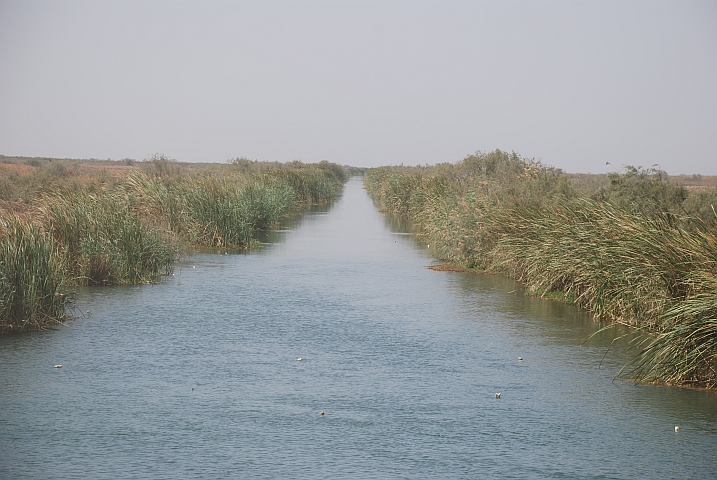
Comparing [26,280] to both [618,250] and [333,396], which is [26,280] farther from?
[618,250]

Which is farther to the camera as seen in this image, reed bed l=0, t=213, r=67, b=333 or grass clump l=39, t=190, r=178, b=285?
grass clump l=39, t=190, r=178, b=285

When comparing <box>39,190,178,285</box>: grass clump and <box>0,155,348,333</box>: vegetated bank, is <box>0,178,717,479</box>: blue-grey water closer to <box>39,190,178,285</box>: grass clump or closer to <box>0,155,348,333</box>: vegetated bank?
<box>0,155,348,333</box>: vegetated bank

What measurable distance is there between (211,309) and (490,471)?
934 cm

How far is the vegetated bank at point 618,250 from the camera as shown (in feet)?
35.1

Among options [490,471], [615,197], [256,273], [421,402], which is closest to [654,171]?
[615,197]

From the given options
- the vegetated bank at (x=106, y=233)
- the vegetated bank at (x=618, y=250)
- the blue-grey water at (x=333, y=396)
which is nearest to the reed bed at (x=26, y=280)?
the vegetated bank at (x=106, y=233)

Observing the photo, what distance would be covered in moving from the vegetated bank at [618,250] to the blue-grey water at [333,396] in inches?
22.4

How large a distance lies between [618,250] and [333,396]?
660 cm

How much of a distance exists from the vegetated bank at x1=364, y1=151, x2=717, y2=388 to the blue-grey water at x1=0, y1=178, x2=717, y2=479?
57 centimetres

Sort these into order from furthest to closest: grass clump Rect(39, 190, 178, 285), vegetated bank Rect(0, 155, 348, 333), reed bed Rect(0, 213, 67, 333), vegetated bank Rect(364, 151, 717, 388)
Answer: grass clump Rect(39, 190, 178, 285) → vegetated bank Rect(0, 155, 348, 333) → reed bed Rect(0, 213, 67, 333) → vegetated bank Rect(364, 151, 717, 388)

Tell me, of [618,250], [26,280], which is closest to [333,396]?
[26,280]

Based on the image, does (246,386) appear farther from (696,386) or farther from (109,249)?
(109,249)

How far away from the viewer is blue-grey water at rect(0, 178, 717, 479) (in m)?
7.95

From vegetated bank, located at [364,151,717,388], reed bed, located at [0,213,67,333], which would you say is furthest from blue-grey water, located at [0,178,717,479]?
vegetated bank, located at [364,151,717,388]
